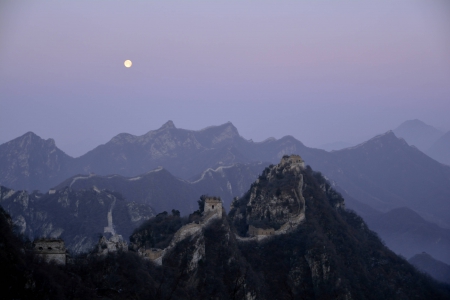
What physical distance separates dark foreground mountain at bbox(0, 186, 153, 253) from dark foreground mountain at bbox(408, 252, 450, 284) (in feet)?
225

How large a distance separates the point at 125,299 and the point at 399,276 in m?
53.5

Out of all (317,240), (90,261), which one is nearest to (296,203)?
(317,240)

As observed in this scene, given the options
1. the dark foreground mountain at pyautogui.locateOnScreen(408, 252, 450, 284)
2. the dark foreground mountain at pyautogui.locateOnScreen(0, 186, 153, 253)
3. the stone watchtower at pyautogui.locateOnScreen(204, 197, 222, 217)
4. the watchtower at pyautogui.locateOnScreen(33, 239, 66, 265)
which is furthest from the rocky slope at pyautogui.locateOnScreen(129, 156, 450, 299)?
the dark foreground mountain at pyautogui.locateOnScreen(0, 186, 153, 253)

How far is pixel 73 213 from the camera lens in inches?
6334

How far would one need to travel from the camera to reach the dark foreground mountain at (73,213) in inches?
5704

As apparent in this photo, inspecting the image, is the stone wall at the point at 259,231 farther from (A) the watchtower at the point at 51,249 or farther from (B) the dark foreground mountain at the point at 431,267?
(B) the dark foreground mountain at the point at 431,267

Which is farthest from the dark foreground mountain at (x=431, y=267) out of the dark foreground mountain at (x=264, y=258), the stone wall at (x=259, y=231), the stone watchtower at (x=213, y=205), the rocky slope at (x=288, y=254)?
the stone watchtower at (x=213, y=205)

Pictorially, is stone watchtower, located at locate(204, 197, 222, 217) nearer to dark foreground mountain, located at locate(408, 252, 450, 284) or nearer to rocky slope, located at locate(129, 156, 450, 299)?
rocky slope, located at locate(129, 156, 450, 299)

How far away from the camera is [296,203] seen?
9688cm

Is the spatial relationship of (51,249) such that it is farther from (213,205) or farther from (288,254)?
(288,254)

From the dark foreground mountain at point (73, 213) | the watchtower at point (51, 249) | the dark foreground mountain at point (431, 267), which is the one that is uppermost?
the watchtower at point (51, 249)

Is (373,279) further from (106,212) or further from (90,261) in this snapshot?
(106,212)

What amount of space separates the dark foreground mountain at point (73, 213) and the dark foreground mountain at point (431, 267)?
68482 mm

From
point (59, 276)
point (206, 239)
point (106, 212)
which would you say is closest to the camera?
point (59, 276)
